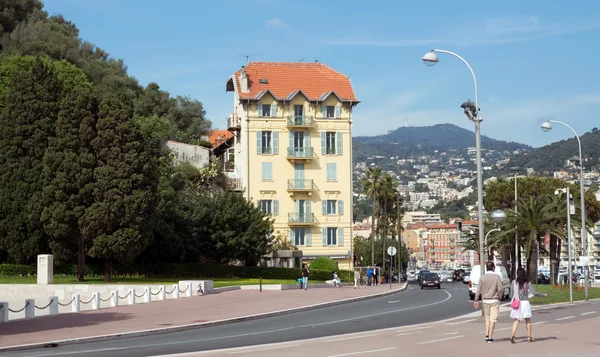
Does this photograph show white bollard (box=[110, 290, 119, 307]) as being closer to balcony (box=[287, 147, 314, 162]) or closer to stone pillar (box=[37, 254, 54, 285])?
stone pillar (box=[37, 254, 54, 285])

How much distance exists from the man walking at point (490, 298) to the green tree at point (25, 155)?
124 feet

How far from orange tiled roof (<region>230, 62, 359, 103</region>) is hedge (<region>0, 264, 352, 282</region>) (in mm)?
Answer: 19075

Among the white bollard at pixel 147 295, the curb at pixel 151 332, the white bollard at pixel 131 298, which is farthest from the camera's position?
Result: the white bollard at pixel 147 295

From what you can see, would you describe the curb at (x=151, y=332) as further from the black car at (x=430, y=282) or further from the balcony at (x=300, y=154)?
the balcony at (x=300, y=154)

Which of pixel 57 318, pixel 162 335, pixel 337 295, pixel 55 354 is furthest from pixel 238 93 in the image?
pixel 55 354

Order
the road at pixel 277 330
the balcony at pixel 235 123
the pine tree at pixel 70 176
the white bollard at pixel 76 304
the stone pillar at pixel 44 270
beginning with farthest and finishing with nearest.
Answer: the balcony at pixel 235 123, the pine tree at pixel 70 176, the stone pillar at pixel 44 270, the white bollard at pixel 76 304, the road at pixel 277 330

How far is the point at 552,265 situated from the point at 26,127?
134 ft

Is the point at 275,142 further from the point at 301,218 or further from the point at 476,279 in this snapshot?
the point at 476,279

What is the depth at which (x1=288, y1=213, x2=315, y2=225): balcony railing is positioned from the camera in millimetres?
76438

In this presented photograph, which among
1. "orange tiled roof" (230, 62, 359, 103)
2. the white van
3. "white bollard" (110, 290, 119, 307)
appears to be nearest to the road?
the white van

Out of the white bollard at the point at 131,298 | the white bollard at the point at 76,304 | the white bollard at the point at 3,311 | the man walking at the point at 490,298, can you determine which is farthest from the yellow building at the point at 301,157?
the man walking at the point at 490,298

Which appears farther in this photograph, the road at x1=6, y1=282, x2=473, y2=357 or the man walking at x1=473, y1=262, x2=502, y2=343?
the road at x1=6, y1=282, x2=473, y2=357

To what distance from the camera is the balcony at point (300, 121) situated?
76.3m

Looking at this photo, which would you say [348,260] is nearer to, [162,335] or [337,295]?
[337,295]
